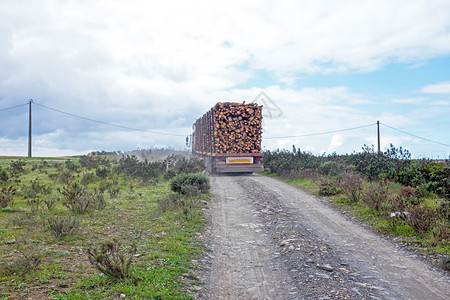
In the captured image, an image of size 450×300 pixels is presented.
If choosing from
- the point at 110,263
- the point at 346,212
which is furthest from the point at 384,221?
the point at 110,263

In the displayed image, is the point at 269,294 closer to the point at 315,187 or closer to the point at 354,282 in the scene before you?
the point at 354,282

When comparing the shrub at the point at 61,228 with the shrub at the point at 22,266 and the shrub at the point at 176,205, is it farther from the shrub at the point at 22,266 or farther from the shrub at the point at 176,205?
the shrub at the point at 176,205

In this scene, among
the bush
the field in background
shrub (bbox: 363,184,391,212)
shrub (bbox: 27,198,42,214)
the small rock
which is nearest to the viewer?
the small rock

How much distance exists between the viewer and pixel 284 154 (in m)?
25.8

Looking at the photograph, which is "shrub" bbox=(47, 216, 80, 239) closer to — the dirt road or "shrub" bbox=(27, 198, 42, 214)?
"shrub" bbox=(27, 198, 42, 214)

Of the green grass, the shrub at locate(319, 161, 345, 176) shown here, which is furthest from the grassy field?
the shrub at locate(319, 161, 345, 176)

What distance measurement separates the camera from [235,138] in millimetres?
22750

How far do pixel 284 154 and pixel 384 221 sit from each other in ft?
55.2

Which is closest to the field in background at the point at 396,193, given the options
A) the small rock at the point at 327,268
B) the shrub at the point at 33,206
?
the small rock at the point at 327,268

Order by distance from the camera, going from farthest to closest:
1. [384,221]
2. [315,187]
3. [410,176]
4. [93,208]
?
1. [315,187]
2. [410,176]
3. [93,208]
4. [384,221]

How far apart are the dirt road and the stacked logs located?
11.9 metres

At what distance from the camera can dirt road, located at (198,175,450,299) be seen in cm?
503

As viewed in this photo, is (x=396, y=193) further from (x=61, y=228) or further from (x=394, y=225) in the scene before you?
(x=61, y=228)

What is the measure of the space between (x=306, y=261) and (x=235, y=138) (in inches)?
660
